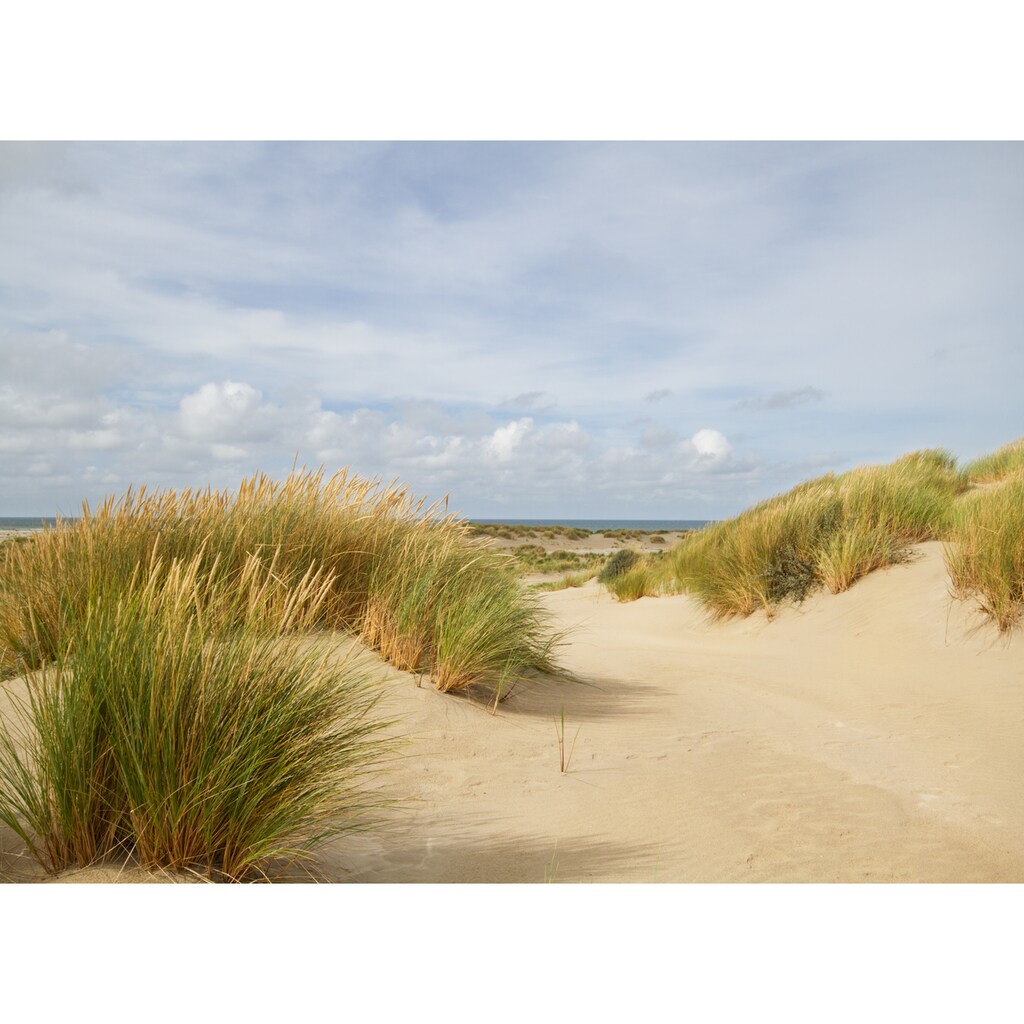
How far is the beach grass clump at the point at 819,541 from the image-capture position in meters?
9.75

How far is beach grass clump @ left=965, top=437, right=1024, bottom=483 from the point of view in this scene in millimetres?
15646

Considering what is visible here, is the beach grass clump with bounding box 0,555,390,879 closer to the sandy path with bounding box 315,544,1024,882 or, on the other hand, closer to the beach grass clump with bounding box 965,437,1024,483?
the sandy path with bounding box 315,544,1024,882

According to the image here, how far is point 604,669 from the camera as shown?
7.32 meters

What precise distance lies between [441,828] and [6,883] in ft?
5.12

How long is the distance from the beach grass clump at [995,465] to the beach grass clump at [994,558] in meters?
8.43

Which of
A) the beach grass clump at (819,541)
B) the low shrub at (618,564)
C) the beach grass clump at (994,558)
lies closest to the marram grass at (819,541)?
the beach grass clump at (819,541)

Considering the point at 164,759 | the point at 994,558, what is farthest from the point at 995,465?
the point at 164,759

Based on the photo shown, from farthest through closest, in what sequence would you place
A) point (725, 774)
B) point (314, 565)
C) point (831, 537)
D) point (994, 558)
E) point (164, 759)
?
point (831, 537) → point (994, 558) → point (314, 565) → point (725, 774) → point (164, 759)

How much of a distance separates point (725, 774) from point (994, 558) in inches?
182

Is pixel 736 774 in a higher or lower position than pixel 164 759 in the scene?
lower

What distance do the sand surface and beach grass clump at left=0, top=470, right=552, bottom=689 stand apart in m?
0.47

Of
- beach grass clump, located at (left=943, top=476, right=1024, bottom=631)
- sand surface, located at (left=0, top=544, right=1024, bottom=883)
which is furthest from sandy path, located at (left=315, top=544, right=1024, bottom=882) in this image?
beach grass clump, located at (left=943, top=476, right=1024, bottom=631)

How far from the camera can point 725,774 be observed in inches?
162

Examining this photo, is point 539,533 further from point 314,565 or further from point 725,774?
point 725,774
